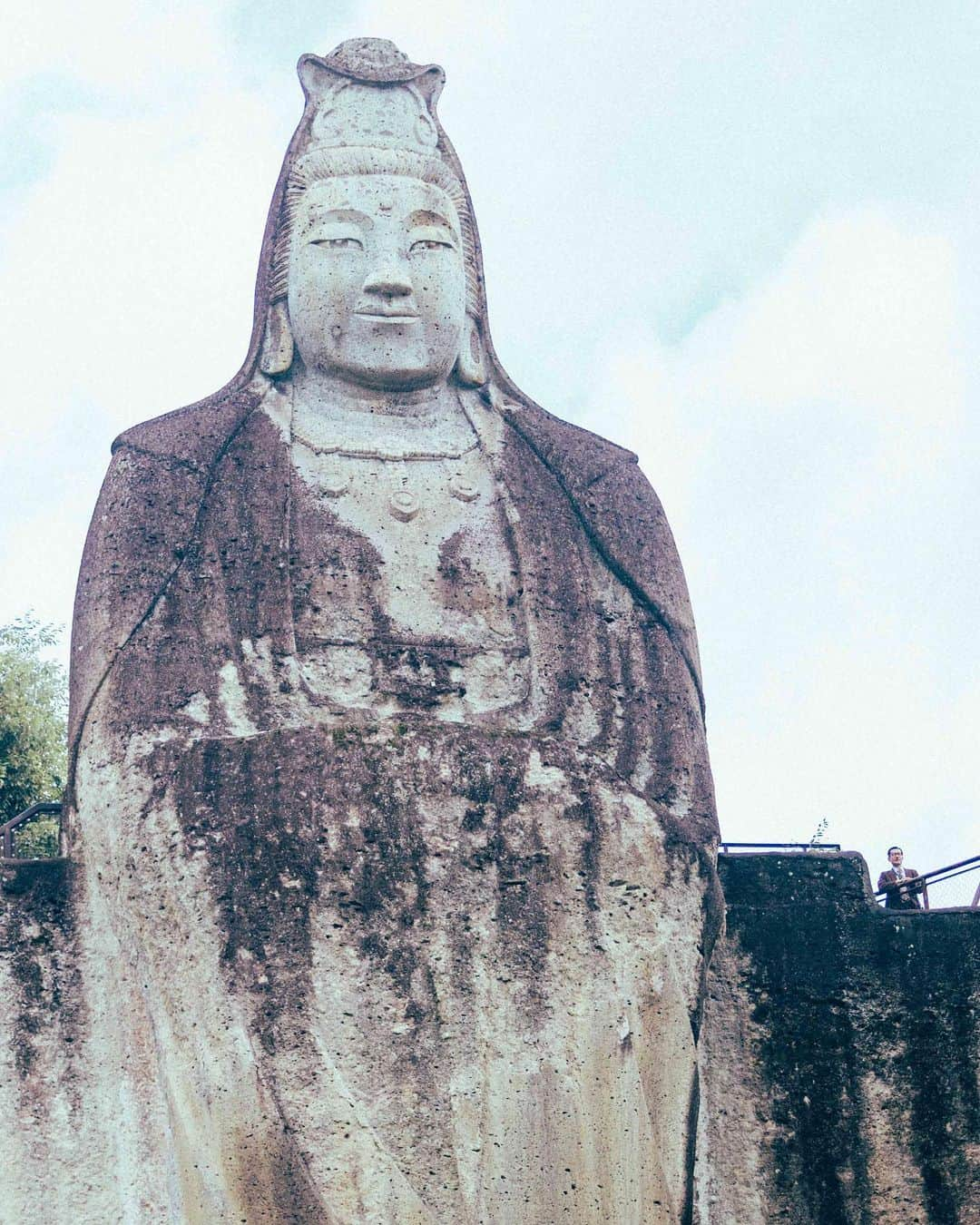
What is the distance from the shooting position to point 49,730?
18984 mm

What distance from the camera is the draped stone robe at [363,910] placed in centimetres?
827

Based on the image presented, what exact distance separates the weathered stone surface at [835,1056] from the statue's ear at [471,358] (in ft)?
7.07

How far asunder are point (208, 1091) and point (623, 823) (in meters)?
1.65

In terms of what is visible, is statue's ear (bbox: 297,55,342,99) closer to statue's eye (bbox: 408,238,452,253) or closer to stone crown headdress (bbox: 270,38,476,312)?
stone crown headdress (bbox: 270,38,476,312)

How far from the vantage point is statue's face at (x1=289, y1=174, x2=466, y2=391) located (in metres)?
9.84

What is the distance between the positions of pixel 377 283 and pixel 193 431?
890 mm

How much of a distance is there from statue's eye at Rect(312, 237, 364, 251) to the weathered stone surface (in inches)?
108

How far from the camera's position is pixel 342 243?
32.6 ft

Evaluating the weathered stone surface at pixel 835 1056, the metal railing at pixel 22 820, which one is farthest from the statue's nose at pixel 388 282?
the weathered stone surface at pixel 835 1056

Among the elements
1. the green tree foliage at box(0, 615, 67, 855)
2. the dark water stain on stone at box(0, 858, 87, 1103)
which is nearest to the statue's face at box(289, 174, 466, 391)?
the dark water stain on stone at box(0, 858, 87, 1103)

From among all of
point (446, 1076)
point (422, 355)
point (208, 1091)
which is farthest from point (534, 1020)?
point (422, 355)

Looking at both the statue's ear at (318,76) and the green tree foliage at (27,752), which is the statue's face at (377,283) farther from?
the green tree foliage at (27,752)

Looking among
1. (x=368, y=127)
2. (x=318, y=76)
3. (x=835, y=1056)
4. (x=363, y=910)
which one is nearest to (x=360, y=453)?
(x=368, y=127)

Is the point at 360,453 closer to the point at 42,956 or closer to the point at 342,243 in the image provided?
the point at 342,243
